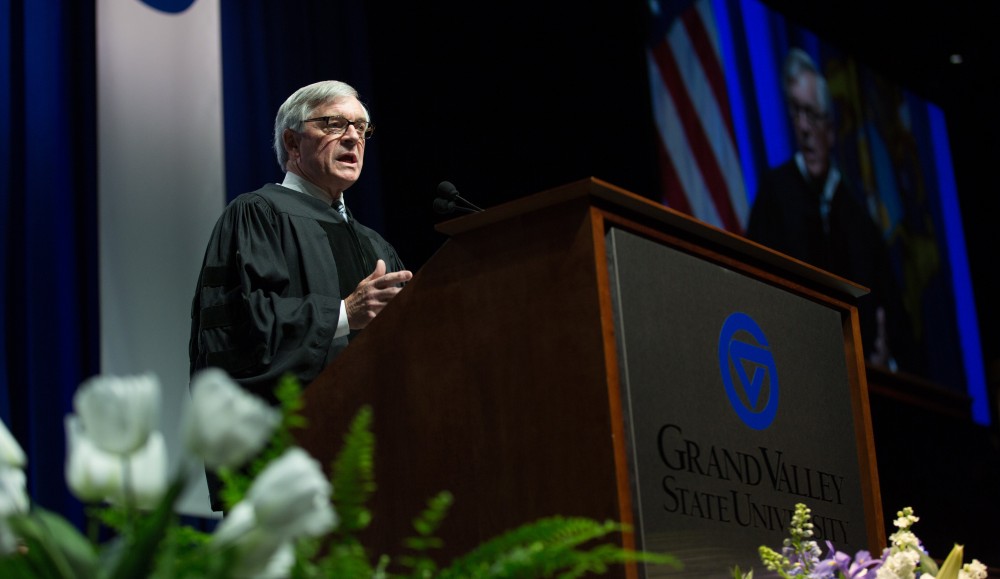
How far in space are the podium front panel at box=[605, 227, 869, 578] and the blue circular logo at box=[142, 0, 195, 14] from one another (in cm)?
282

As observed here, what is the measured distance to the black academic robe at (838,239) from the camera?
5895 mm

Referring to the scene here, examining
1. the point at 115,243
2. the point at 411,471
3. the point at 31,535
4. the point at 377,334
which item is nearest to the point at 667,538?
the point at 411,471

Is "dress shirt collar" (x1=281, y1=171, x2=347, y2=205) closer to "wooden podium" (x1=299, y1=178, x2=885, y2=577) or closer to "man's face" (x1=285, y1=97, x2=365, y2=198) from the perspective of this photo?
"man's face" (x1=285, y1=97, x2=365, y2=198)

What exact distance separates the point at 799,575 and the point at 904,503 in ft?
12.6

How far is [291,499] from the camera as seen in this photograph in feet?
2.23

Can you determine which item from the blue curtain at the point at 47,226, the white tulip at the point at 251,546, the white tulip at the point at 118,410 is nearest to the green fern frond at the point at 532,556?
the white tulip at the point at 251,546

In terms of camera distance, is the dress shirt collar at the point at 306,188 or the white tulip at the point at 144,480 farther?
the dress shirt collar at the point at 306,188

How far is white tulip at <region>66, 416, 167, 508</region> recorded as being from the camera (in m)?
0.73

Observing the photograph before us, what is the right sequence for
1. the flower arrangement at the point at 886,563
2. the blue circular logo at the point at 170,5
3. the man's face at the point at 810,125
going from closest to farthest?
the flower arrangement at the point at 886,563, the blue circular logo at the point at 170,5, the man's face at the point at 810,125

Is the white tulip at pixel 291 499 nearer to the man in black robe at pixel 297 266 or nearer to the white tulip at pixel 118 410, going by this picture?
the white tulip at pixel 118 410

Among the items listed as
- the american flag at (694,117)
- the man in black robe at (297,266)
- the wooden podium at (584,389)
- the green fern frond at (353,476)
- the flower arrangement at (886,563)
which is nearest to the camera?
the green fern frond at (353,476)

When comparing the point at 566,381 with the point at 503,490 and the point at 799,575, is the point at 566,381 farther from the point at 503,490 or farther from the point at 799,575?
the point at 799,575

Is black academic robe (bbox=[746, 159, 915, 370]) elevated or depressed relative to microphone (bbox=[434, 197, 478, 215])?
elevated

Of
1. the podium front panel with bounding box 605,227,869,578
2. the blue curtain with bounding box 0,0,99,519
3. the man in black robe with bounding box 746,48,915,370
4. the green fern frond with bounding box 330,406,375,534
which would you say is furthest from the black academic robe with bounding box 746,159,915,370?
the green fern frond with bounding box 330,406,375,534
